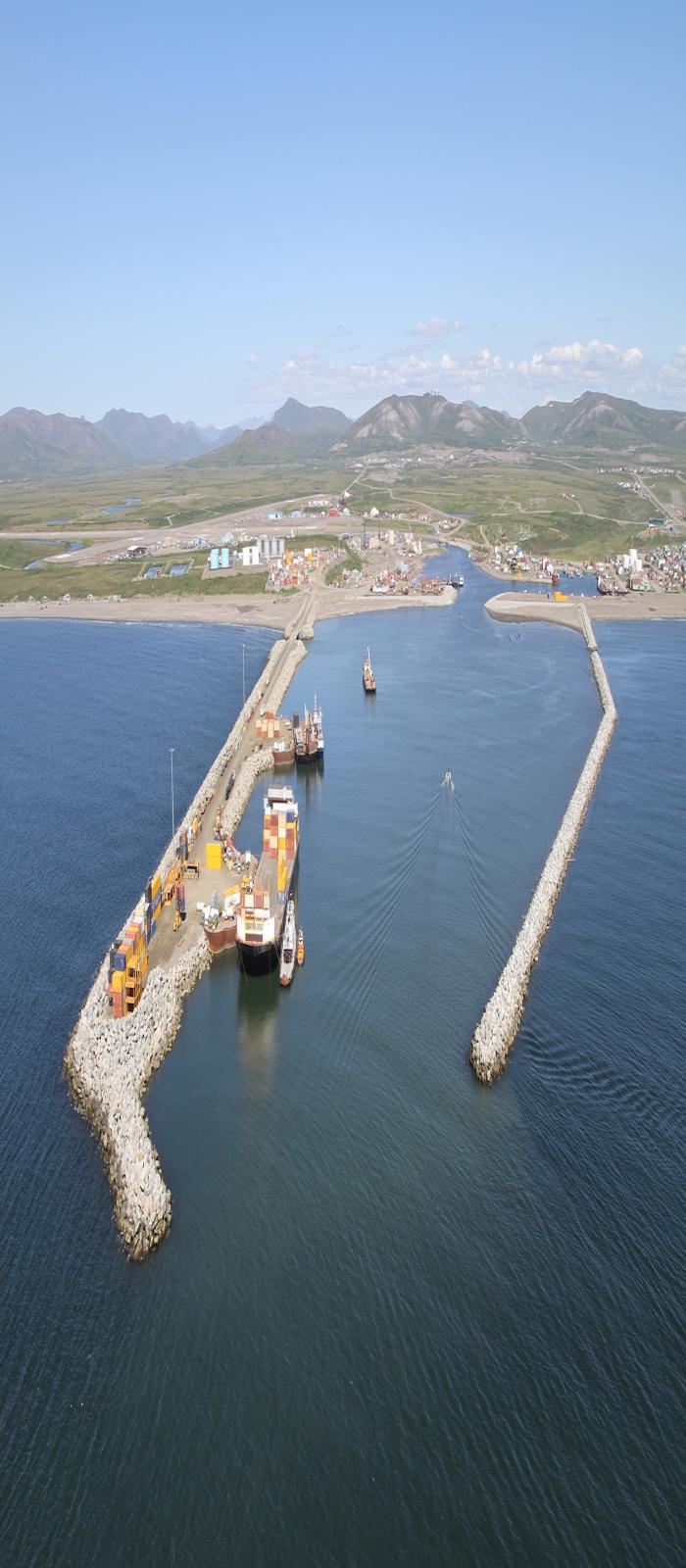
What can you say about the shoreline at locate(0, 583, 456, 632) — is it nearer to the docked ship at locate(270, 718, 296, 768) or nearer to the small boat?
the docked ship at locate(270, 718, 296, 768)

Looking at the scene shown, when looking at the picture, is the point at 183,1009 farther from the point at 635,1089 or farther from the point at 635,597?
the point at 635,597

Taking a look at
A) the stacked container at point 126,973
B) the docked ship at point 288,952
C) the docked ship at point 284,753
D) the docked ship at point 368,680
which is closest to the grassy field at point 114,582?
the docked ship at point 368,680

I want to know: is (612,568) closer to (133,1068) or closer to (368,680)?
(368,680)

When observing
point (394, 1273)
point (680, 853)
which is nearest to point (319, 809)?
point (680, 853)

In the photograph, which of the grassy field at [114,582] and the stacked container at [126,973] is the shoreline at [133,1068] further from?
the grassy field at [114,582]

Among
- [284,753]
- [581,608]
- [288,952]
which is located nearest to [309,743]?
[284,753]
